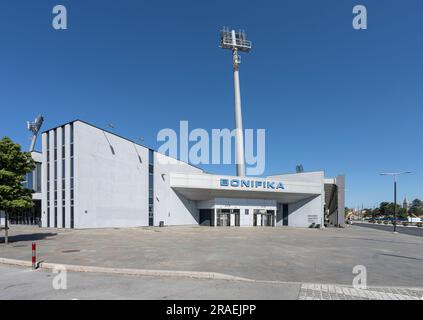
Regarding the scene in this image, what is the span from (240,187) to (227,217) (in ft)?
18.1

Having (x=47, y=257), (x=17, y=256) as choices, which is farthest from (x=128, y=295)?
(x=17, y=256)

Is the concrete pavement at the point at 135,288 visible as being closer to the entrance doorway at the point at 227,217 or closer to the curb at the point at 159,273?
the curb at the point at 159,273

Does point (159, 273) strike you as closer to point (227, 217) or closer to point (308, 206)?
point (227, 217)

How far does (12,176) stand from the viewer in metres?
21.2

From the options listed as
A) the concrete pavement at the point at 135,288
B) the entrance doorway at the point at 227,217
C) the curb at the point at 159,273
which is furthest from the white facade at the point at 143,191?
the concrete pavement at the point at 135,288

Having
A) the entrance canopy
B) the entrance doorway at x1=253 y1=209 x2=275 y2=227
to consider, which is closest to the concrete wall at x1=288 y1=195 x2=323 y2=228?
the entrance canopy

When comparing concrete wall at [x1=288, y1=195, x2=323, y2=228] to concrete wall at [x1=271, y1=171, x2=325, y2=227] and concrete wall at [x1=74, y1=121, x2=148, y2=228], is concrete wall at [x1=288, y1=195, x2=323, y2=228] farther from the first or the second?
concrete wall at [x1=74, y1=121, x2=148, y2=228]

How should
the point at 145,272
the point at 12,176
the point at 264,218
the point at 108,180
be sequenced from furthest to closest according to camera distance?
the point at 264,218 < the point at 108,180 < the point at 12,176 < the point at 145,272

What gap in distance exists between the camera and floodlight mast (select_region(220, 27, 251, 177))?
6262 centimetres

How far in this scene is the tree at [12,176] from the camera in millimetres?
20656

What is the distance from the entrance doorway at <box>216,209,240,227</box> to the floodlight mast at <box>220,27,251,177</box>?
40.8 ft

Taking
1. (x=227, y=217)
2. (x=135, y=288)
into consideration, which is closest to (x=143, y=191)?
(x=227, y=217)

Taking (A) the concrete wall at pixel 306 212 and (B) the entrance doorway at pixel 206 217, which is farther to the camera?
(A) the concrete wall at pixel 306 212
